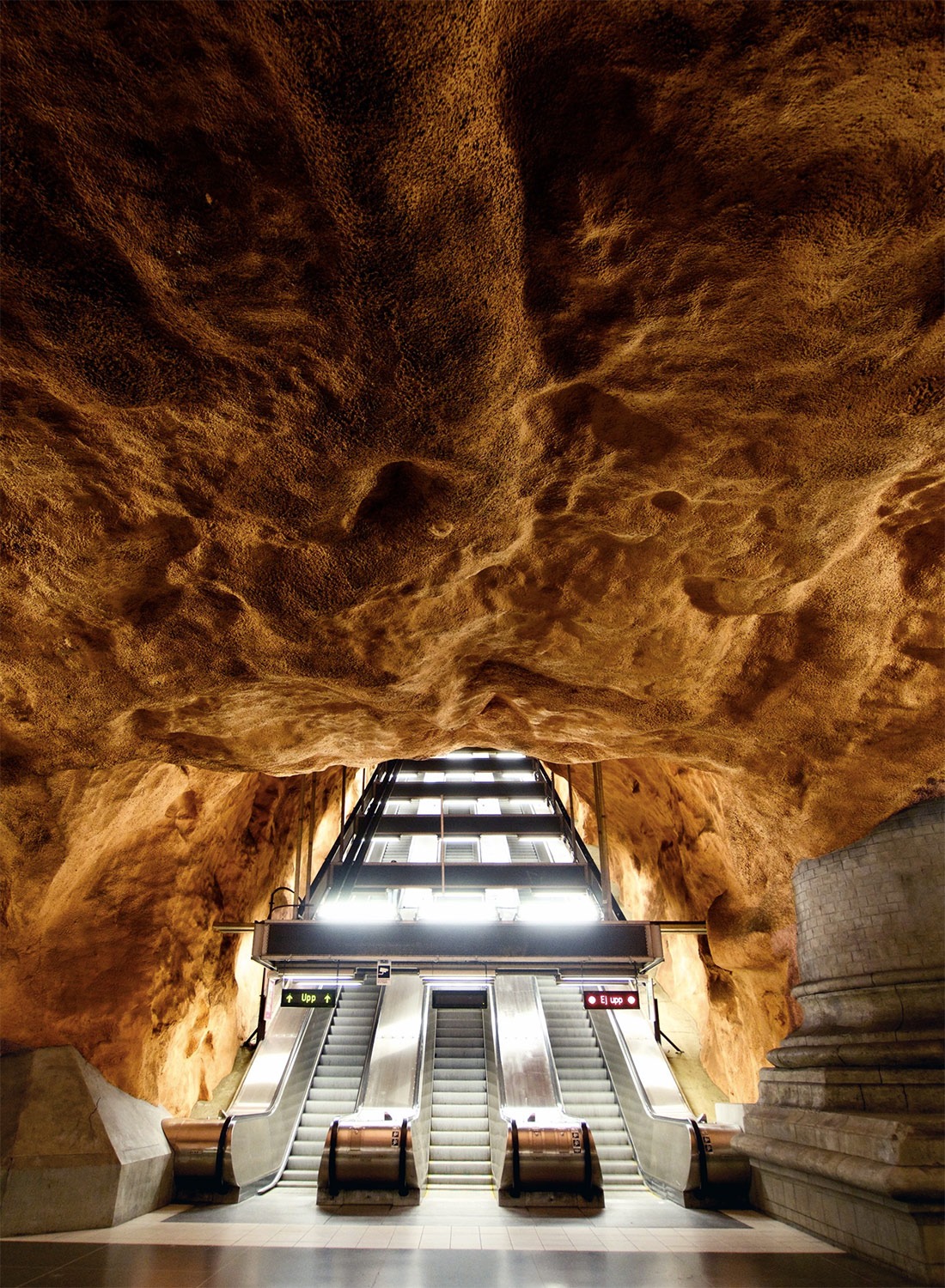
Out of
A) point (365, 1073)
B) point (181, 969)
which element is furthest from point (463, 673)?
point (365, 1073)

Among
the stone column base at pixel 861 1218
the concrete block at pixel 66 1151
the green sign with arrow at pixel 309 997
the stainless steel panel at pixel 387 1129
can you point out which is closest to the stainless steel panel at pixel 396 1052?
the stainless steel panel at pixel 387 1129

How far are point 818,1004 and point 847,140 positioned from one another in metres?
6.00

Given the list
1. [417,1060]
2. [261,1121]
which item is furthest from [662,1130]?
[261,1121]

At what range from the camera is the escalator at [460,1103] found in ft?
26.6

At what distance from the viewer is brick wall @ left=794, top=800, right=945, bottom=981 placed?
5258mm

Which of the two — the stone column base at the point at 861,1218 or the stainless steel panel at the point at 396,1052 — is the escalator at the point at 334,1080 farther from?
the stone column base at the point at 861,1218

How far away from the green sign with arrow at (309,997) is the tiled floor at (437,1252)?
1761 mm

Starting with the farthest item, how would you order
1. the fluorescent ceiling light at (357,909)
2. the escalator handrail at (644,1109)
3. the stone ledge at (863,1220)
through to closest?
the fluorescent ceiling light at (357,909) < the escalator handrail at (644,1109) < the stone ledge at (863,1220)

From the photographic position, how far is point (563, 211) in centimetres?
243

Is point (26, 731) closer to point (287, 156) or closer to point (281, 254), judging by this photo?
point (281, 254)

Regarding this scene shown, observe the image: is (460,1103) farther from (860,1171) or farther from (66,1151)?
(860,1171)

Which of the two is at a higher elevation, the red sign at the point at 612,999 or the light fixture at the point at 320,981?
the light fixture at the point at 320,981

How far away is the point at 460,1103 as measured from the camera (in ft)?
30.4

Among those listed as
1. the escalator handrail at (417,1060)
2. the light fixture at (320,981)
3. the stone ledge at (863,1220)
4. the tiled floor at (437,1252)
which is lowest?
the tiled floor at (437,1252)
